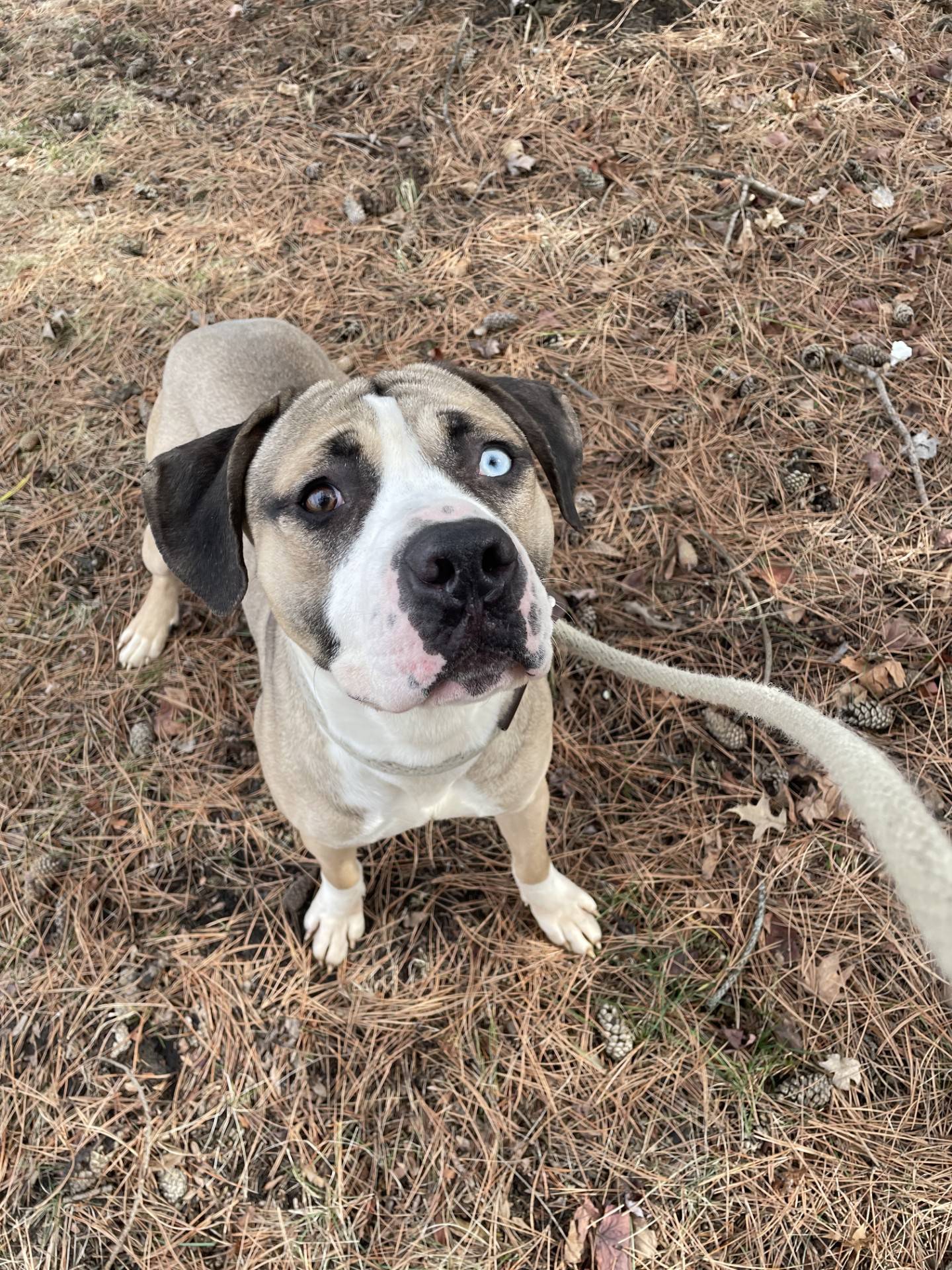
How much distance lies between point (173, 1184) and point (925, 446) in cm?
418

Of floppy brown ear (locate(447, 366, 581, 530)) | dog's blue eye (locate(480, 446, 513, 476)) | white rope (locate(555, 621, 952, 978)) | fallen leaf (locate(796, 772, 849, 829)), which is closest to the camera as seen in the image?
white rope (locate(555, 621, 952, 978))

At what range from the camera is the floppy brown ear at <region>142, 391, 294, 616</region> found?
2152 mm

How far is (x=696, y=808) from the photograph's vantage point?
3129mm

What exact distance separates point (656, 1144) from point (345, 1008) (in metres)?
1.14

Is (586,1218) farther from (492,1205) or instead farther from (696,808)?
(696,808)

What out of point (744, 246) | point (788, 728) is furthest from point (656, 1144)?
point (744, 246)

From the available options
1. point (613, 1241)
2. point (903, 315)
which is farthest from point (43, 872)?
point (903, 315)

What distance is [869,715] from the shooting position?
10.2 ft

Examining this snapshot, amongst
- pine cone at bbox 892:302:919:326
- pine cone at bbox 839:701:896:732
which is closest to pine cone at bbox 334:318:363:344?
pine cone at bbox 892:302:919:326

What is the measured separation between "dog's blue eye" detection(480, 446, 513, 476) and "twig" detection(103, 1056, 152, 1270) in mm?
2427

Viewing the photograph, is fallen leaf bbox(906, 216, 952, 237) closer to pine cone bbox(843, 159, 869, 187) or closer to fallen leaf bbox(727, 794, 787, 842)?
pine cone bbox(843, 159, 869, 187)

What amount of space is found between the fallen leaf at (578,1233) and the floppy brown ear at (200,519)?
2.16 meters

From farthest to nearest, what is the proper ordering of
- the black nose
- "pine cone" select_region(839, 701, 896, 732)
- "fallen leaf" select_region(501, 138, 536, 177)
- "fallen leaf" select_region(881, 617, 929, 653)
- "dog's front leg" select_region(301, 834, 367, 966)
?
"fallen leaf" select_region(501, 138, 536, 177)
"fallen leaf" select_region(881, 617, 929, 653)
"pine cone" select_region(839, 701, 896, 732)
"dog's front leg" select_region(301, 834, 367, 966)
the black nose

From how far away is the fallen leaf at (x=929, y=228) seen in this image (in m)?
4.22
